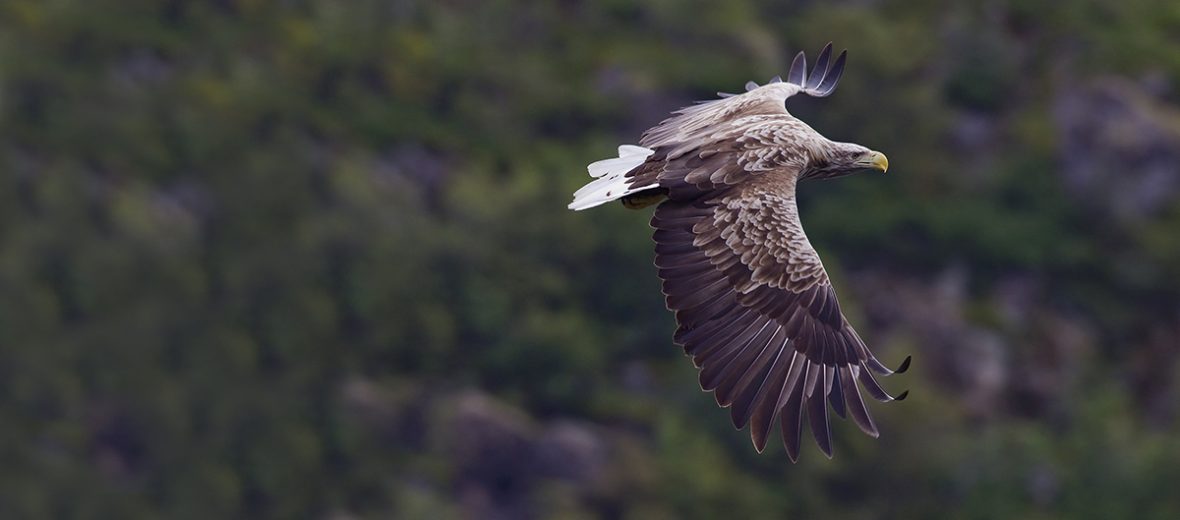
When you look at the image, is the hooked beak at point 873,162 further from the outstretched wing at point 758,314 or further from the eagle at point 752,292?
the outstretched wing at point 758,314

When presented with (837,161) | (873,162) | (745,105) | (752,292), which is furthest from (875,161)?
(752,292)

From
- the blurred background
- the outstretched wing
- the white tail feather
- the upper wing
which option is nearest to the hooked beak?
the upper wing

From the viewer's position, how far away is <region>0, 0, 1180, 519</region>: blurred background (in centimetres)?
4616

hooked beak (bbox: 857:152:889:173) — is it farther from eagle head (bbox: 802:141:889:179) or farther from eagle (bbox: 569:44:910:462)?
eagle (bbox: 569:44:910:462)

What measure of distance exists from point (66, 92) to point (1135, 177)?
86.8 feet

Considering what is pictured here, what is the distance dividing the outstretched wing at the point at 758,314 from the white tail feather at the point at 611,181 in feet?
1.15

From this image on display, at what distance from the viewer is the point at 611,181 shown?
15.6 metres

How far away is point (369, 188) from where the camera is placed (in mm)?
52625

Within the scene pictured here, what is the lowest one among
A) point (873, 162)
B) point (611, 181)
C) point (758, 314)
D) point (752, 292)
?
point (758, 314)

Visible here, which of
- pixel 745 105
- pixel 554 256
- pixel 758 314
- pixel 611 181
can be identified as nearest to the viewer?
pixel 758 314

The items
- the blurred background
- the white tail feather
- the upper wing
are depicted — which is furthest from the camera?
the blurred background

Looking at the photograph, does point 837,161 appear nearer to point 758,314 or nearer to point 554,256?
point 758,314

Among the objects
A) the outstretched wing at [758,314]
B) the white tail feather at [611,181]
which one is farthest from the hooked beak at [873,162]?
the white tail feather at [611,181]

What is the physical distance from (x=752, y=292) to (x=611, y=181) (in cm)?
147
